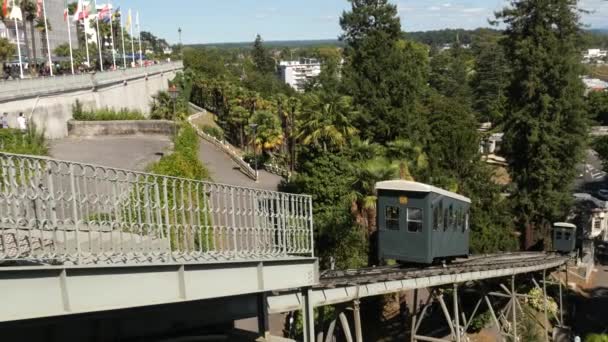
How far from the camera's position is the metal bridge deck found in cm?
941

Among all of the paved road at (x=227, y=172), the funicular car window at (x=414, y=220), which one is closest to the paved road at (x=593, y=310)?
the funicular car window at (x=414, y=220)

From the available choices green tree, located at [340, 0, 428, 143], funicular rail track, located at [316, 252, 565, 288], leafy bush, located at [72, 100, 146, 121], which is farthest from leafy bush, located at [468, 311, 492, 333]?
leafy bush, located at [72, 100, 146, 121]

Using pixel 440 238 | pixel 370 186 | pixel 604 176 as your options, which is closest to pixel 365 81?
pixel 370 186

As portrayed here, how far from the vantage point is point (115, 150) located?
2228cm

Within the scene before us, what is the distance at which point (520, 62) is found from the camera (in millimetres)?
34094

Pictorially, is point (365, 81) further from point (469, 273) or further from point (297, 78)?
point (297, 78)

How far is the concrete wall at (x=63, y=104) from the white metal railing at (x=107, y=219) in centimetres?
1877

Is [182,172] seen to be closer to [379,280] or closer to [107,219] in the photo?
[379,280]

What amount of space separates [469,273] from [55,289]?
46.3 feet

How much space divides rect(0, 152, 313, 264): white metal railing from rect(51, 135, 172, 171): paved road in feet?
33.0

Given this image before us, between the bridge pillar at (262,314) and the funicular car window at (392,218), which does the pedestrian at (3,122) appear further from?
the bridge pillar at (262,314)

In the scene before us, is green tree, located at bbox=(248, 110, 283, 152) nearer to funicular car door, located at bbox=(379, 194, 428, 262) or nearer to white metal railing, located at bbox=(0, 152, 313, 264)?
funicular car door, located at bbox=(379, 194, 428, 262)

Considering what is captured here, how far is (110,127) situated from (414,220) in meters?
17.0

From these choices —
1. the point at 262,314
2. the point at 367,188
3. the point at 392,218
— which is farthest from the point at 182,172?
the point at 367,188
